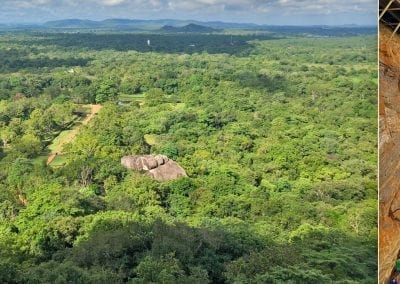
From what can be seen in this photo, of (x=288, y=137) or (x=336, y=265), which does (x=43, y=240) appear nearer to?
(x=336, y=265)

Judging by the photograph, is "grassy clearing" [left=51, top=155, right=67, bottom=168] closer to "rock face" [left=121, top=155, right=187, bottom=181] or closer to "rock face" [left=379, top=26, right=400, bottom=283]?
"rock face" [left=121, top=155, right=187, bottom=181]

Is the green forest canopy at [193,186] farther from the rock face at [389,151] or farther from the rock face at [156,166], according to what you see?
the rock face at [389,151]

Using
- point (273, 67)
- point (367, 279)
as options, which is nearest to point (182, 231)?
point (367, 279)

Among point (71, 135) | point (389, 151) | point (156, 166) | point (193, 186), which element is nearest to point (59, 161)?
point (156, 166)

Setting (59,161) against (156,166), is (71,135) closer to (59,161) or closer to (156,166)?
(59,161)

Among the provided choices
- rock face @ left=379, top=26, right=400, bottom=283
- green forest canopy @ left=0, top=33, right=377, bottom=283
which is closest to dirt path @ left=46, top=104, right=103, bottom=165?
green forest canopy @ left=0, top=33, right=377, bottom=283

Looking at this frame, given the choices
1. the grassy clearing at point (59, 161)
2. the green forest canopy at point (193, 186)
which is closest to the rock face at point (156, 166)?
the green forest canopy at point (193, 186)
